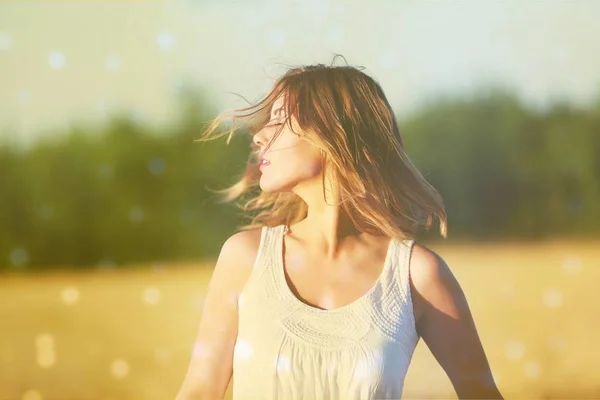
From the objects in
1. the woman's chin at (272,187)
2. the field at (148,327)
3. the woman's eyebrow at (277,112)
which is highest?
the woman's eyebrow at (277,112)

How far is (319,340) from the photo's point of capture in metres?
1.44

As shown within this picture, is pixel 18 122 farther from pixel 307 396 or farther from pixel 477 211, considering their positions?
pixel 477 211

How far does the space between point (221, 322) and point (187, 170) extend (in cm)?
40

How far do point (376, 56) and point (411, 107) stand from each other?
146 millimetres

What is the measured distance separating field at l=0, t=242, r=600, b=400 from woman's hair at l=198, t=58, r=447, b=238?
20cm

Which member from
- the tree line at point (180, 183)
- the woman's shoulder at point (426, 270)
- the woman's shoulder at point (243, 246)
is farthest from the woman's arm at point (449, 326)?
the woman's shoulder at point (243, 246)

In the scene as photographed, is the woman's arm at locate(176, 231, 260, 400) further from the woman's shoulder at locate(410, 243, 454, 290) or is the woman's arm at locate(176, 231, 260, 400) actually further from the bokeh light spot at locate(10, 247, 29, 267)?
the bokeh light spot at locate(10, 247, 29, 267)

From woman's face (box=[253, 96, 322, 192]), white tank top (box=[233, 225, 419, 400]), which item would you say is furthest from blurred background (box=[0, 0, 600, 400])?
white tank top (box=[233, 225, 419, 400])

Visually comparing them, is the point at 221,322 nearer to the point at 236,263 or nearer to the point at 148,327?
the point at 236,263

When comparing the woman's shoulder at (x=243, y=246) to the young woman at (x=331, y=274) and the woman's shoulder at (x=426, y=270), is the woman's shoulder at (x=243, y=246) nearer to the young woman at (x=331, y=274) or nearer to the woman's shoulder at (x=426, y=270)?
the young woman at (x=331, y=274)

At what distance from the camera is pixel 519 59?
176cm

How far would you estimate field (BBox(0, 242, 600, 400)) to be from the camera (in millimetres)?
1710

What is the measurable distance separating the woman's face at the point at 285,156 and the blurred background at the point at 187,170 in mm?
107

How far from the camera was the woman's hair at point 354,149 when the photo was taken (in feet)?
5.05
